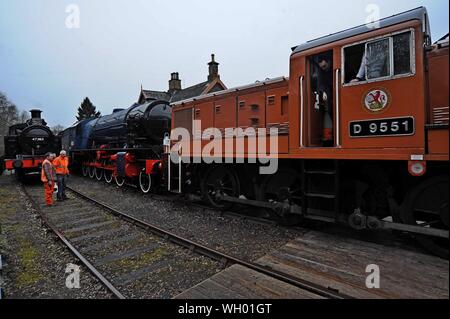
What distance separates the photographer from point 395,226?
440 cm

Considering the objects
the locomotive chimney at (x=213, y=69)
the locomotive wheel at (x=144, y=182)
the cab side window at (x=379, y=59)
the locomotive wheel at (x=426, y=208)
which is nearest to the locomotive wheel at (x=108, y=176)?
the locomotive wheel at (x=144, y=182)

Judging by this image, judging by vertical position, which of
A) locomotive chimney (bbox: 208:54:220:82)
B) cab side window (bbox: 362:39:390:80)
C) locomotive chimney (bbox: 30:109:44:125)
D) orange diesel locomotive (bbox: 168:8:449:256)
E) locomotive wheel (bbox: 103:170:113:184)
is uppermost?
locomotive chimney (bbox: 208:54:220:82)

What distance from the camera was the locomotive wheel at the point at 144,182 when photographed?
11.4 meters

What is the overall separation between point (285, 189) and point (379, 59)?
3.03 metres

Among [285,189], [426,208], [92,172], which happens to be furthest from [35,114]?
[426,208]

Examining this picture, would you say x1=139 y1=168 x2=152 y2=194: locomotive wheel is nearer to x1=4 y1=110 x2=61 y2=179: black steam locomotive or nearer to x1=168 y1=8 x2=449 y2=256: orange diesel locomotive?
x1=168 y1=8 x2=449 y2=256: orange diesel locomotive

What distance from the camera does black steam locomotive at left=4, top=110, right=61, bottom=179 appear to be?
48.0ft

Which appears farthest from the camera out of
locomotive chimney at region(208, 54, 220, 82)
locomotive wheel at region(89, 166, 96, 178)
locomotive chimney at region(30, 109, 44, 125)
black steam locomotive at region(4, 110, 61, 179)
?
locomotive chimney at region(208, 54, 220, 82)

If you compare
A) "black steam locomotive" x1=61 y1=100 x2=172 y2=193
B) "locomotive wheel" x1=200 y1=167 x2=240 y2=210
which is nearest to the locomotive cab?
"locomotive wheel" x1=200 y1=167 x2=240 y2=210

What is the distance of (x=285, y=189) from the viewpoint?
20.5 feet

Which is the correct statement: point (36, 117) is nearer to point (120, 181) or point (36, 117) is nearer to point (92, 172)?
point (92, 172)

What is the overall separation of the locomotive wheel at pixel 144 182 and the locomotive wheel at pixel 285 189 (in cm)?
590

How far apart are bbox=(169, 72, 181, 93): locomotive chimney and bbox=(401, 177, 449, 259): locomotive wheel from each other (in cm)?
3918
